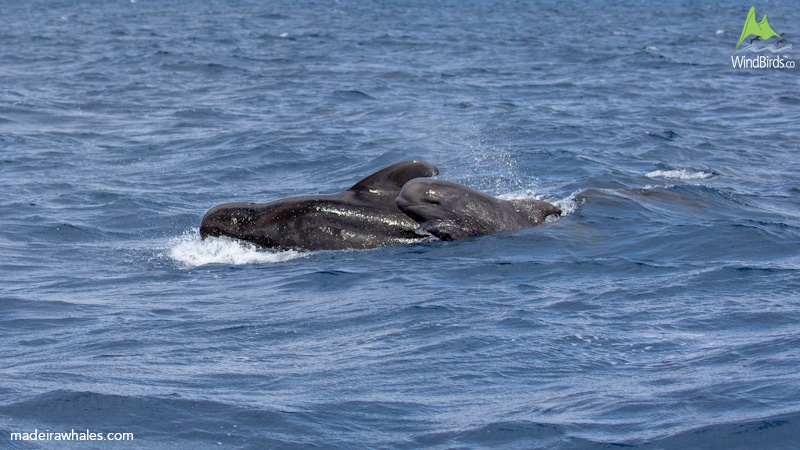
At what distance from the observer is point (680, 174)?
17938mm

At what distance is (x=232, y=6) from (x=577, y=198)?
59.7 metres

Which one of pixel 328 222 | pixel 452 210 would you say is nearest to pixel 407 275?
pixel 452 210

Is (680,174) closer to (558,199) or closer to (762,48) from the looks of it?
(558,199)

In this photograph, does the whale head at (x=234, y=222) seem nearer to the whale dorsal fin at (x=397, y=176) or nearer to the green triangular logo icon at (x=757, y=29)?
the whale dorsal fin at (x=397, y=176)

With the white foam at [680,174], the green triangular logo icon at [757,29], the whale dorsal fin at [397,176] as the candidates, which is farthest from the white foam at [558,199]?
the green triangular logo icon at [757,29]

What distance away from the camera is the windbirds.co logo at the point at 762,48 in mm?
Answer: 34691

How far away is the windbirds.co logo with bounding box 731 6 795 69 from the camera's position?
34691 mm

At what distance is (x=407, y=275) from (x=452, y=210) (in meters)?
1.49

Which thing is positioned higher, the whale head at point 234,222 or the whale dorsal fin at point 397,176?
the whale dorsal fin at point 397,176

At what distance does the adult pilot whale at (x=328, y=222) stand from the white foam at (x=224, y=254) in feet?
0.29

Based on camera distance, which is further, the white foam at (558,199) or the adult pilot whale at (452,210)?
the white foam at (558,199)

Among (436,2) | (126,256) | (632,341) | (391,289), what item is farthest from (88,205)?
(436,2)

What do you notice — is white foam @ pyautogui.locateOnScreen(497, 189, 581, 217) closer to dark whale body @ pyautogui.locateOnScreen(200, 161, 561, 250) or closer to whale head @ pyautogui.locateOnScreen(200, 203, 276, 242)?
dark whale body @ pyautogui.locateOnScreen(200, 161, 561, 250)

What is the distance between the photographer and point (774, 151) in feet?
66.8
